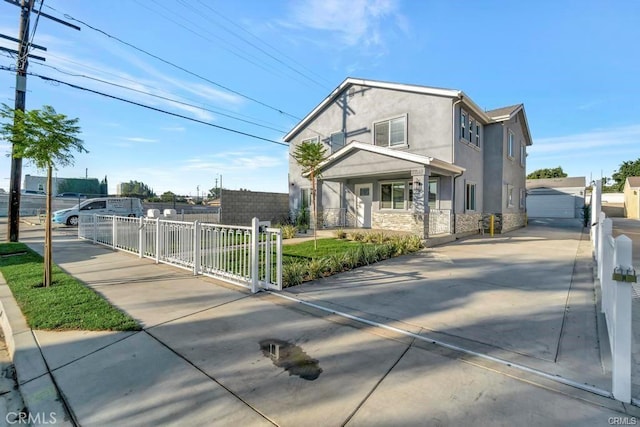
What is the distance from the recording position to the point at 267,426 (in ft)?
7.01

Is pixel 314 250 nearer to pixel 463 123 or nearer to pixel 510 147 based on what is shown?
pixel 463 123

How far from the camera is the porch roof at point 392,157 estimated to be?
35.9ft

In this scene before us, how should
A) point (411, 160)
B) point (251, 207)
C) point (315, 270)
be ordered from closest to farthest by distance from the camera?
1. point (315, 270)
2. point (411, 160)
3. point (251, 207)

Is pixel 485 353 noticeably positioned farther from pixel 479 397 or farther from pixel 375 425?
pixel 375 425

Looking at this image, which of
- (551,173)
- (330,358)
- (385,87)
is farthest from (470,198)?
(551,173)

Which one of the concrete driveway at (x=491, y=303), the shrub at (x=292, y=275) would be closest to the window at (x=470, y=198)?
the concrete driveway at (x=491, y=303)

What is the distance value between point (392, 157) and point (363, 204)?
4.77m

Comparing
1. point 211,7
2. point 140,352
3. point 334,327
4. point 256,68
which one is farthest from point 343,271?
point 256,68

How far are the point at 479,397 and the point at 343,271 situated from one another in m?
4.79

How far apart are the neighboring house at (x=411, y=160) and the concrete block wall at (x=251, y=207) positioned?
89 cm

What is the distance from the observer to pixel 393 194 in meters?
14.6

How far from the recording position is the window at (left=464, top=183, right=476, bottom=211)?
14.8 metres

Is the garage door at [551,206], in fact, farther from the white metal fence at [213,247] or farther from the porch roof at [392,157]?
the white metal fence at [213,247]

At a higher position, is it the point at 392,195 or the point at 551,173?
the point at 551,173
